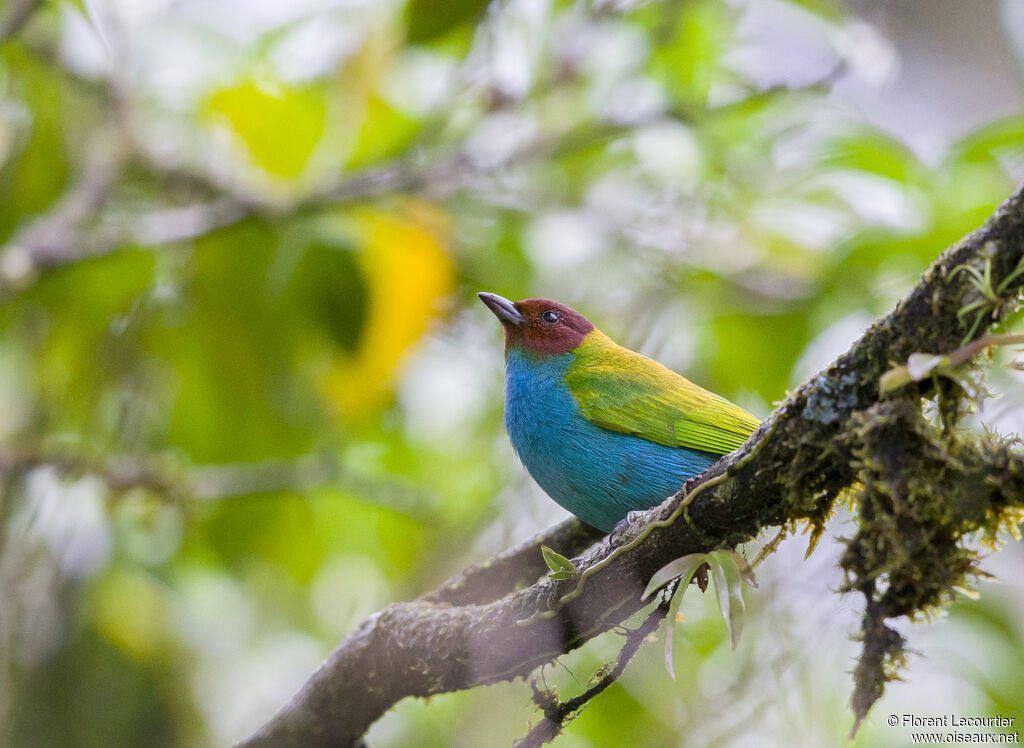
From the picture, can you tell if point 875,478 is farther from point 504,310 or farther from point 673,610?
point 504,310

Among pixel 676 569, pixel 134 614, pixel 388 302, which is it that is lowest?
pixel 134 614

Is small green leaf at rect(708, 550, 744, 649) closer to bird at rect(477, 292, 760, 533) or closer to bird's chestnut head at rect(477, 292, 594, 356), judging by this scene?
bird at rect(477, 292, 760, 533)

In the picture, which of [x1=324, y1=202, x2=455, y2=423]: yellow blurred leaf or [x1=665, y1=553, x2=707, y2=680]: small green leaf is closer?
[x1=665, y1=553, x2=707, y2=680]: small green leaf

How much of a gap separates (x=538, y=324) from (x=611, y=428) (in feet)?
2.95

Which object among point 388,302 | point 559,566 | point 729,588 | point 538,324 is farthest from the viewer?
point 388,302

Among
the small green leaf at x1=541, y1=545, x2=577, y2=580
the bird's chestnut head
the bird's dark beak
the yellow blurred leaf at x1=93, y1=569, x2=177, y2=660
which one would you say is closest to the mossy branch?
the small green leaf at x1=541, y1=545, x2=577, y2=580

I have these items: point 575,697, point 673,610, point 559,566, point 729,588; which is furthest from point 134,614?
point 729,588

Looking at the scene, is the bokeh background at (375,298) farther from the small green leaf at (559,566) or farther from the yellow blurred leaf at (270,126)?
the small green leaf at (559,566)

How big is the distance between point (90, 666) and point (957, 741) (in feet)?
14.3

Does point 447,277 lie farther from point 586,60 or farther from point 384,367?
point 586,60

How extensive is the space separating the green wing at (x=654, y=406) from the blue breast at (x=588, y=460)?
0.14 feet

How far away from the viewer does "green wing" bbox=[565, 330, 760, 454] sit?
352 centimetres

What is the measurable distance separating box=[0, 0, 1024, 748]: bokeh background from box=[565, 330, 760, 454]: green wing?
2.70 feet

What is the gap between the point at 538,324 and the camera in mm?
4434
